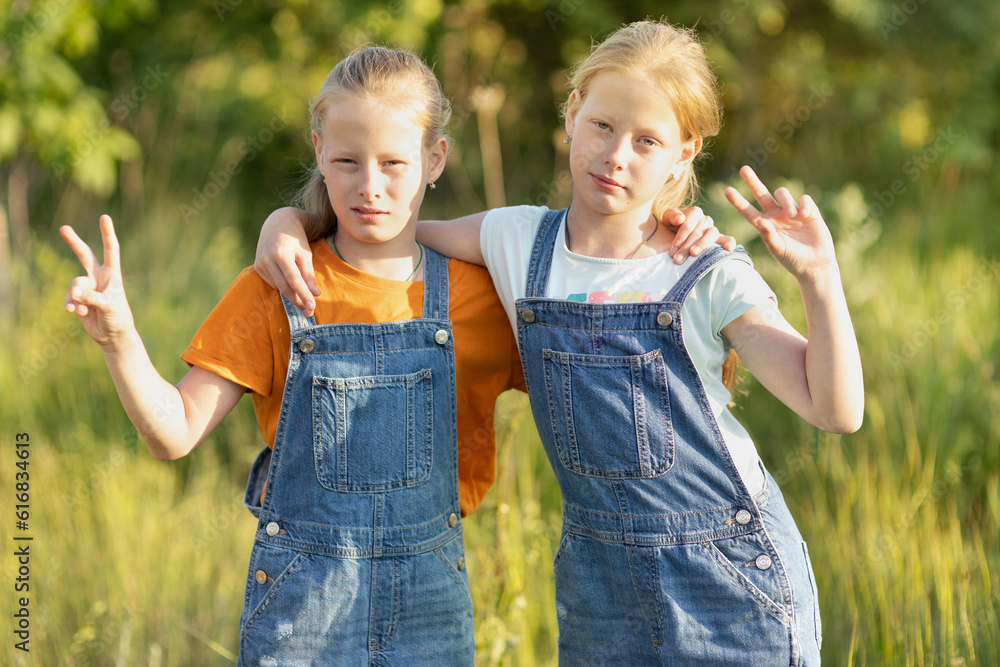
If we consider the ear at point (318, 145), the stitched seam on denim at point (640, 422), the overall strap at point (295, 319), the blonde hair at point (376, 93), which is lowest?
the stitched seam on denim at point (640, 422)

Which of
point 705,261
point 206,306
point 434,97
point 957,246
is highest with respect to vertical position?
point 957,246

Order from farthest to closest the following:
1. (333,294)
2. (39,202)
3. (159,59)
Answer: (39,202) → (159,59) → (333,294)

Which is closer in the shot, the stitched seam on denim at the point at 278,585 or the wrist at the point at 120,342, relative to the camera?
the wrist at the point at 120,342

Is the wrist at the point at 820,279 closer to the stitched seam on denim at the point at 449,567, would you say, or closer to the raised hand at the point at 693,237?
the raised hand at the point at 693,237

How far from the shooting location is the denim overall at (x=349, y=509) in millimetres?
1729

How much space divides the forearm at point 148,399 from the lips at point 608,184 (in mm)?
942

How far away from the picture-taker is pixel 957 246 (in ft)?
16.3

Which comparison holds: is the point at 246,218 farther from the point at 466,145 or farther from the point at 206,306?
the point at 206,306

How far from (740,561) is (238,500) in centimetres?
241

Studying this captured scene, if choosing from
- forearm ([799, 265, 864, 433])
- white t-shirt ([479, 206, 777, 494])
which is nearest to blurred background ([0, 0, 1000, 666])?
white t-shirt ([479, 206, 777, 494])

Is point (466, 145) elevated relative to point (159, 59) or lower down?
lower down

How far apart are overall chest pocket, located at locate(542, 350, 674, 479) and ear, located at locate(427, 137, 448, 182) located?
0.50 m

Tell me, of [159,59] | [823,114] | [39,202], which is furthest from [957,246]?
[39,202]

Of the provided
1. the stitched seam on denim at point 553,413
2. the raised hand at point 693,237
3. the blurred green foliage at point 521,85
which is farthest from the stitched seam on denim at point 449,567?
the blurred green foliage at point 521,85
